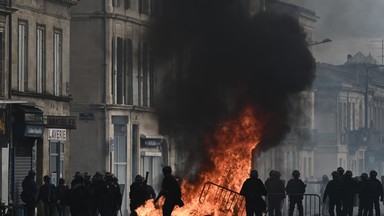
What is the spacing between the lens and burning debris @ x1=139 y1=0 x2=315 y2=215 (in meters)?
43.9

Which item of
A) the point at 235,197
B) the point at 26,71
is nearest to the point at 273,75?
the point at 235,197

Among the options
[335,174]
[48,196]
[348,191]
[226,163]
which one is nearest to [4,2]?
[48,196]

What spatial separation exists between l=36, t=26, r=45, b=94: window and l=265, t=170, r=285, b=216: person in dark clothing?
14.3 m

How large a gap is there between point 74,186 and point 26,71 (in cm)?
1557

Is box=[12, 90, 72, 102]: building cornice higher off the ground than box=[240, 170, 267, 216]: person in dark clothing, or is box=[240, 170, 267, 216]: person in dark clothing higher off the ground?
box=[12, 90, 72, 102]: building cornice

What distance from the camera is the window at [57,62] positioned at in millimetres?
59219

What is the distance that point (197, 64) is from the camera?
1875 inches

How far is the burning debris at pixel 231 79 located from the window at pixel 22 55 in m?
7.37

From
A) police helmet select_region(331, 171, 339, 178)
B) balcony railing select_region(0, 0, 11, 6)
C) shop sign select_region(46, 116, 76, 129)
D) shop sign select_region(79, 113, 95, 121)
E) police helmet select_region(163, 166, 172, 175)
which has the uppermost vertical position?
balcony railing select_region(0, 0, 11, 6)

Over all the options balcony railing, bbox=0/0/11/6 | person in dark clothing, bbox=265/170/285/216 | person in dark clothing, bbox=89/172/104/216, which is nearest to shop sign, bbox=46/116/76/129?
balcony railing, bbox=0/0/11/6

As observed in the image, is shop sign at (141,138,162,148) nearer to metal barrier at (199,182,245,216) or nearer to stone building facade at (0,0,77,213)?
stone building facade at (0,0,77,213)

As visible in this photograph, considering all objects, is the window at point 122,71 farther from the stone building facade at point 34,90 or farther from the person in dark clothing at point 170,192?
the person in dark clothing at point 170,192

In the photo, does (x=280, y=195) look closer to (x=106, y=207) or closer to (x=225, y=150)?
(x=225, y=150)

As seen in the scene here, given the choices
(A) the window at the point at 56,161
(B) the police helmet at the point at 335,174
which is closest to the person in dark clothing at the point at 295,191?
(B) the police helmet at the point at 335,174
